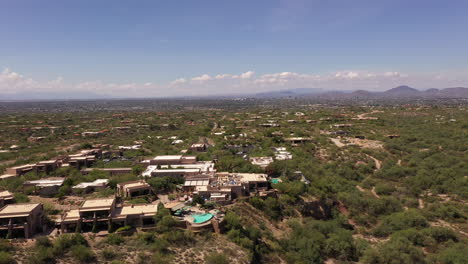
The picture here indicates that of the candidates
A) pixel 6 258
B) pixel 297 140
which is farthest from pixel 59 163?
pixel 297 140

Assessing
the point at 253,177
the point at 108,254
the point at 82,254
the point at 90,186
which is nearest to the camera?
the point at 82,254

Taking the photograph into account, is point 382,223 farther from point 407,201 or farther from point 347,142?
point 347,142

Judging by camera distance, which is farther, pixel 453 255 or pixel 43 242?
pixel 453 255

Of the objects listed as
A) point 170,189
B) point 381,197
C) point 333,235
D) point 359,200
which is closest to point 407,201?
point 381,197

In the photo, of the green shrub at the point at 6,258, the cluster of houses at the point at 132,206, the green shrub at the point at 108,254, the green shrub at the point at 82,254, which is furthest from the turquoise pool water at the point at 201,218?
the green shrub at the point at 6,258

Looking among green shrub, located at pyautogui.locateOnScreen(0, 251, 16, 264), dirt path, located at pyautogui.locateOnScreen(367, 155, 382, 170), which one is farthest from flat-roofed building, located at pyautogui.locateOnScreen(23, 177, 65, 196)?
dirt path, located at pyautogui.locateOnScreen(367, 155, 382, 170)

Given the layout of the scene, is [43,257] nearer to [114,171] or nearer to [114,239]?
[114,239]

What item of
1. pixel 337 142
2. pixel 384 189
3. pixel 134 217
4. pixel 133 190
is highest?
pixel 133 190
